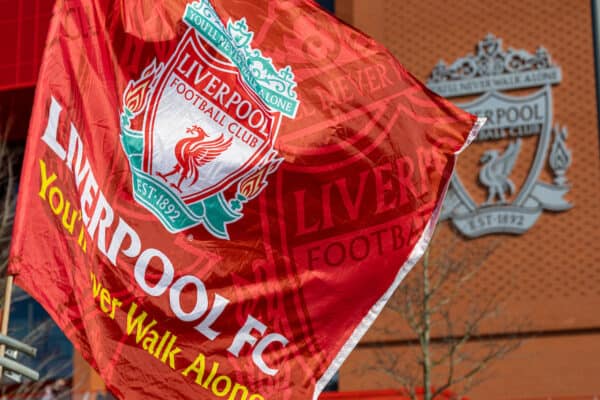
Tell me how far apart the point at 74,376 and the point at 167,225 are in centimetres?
2442

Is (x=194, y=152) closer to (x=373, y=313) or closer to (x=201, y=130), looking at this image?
(x=201, y=130)

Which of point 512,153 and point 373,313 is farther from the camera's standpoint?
point 512,153

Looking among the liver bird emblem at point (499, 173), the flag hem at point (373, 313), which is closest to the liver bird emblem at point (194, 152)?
the flag hem at point (373, 313)

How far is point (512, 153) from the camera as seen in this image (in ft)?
93.6

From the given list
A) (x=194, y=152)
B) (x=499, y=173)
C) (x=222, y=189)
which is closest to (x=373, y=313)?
(x=222, y=189)

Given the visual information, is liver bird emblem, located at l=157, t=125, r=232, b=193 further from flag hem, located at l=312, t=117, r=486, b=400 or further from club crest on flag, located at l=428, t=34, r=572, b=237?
club crest on flag, located at l=428, t=34, r=572, b=237

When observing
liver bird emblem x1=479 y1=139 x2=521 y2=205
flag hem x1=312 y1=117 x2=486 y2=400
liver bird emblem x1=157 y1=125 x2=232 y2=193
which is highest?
liver bird emblem x1=479 y1=139 x2=521 y2=205

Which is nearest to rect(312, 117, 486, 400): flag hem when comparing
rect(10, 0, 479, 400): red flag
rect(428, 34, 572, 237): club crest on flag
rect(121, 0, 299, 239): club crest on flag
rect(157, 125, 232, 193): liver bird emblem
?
rect(10, 0, 479, 400): red flag

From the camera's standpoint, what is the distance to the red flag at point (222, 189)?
19.3 feet

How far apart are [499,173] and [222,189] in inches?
903

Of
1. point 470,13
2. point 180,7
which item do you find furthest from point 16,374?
point 470,13

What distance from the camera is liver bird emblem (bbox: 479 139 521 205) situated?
28438 millimetres

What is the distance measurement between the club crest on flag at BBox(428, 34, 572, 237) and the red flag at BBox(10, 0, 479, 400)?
21914 millimetres

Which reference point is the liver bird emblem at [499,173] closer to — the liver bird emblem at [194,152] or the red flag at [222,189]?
the red flag at [222,189]
